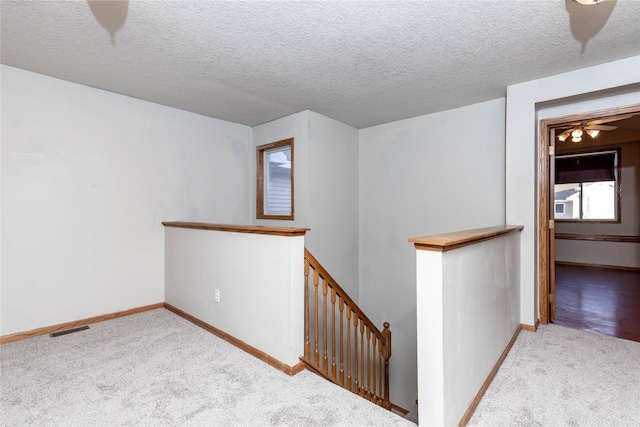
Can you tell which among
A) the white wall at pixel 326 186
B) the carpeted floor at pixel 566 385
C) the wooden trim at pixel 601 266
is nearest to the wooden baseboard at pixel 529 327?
the carpeted floor at pixel 566 385

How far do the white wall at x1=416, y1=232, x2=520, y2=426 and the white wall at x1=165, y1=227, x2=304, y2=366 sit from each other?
38.6 inches

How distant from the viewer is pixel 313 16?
2.00 m

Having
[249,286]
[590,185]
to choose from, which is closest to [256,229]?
[249,286]

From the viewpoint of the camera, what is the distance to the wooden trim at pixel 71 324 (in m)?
2.73

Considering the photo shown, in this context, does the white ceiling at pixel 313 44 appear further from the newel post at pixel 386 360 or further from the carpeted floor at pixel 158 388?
the newel post at pixel 386 360

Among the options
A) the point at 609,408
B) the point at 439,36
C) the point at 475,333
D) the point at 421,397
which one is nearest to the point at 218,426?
the point at 421,397

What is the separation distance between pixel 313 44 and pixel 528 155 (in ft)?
7.67

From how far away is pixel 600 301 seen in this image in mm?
3977

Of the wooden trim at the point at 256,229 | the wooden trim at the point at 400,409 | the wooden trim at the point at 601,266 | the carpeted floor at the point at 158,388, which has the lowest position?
the wooden trim at the point at 400,409

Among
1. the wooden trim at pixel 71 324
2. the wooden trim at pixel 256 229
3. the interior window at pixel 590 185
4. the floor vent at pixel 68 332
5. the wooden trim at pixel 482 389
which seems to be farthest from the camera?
the interior window at pixel 590 185

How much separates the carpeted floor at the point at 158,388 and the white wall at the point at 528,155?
7.00ft

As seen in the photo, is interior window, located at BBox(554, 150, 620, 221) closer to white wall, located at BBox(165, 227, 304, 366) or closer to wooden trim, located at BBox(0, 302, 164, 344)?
white wall, located at BBox(165, 227, 304, 366)

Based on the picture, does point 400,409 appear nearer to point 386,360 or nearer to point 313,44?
point 386,360

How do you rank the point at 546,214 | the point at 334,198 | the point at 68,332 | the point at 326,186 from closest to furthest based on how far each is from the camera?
the point at 68,332 → the point at 546,214 → the point at 326,186 → the point at 334,198
